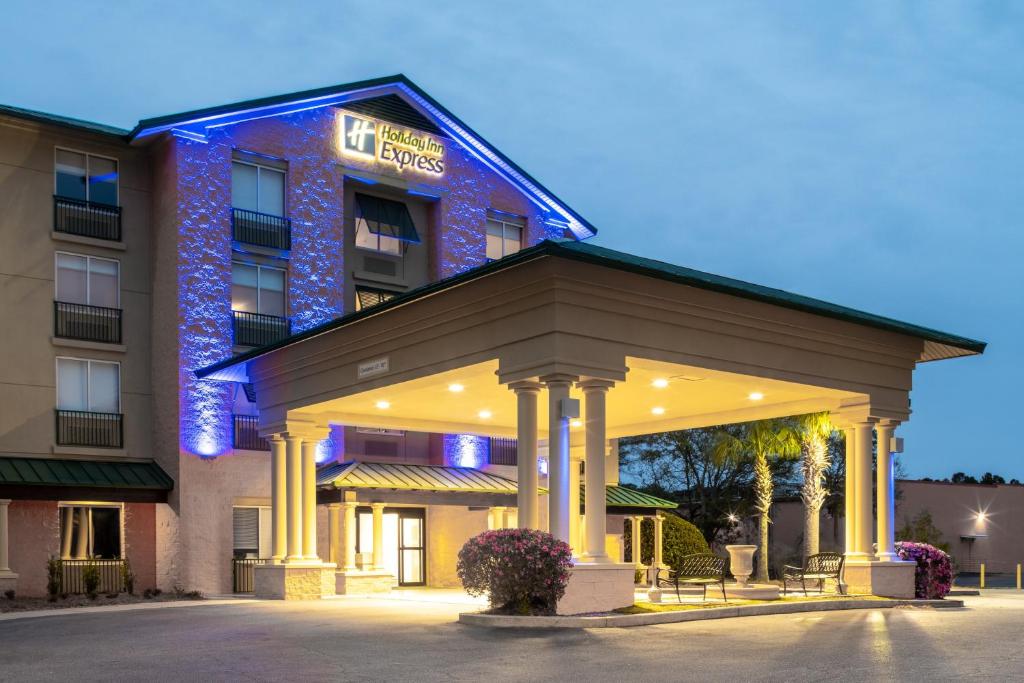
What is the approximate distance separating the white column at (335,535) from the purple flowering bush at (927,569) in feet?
50.6

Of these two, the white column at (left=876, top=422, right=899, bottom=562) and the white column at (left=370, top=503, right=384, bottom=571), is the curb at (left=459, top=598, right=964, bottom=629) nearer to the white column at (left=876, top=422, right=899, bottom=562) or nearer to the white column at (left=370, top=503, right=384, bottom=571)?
the white column at (left=876, top=422, right=899, bottom=562)

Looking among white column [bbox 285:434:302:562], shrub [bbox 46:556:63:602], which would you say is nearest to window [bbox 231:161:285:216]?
white column [bbox 285:434:302:562]

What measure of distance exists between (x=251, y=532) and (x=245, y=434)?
281 centimetres

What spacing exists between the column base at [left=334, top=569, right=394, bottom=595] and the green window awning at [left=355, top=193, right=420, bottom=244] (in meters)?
11.4

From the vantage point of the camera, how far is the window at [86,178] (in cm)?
3256

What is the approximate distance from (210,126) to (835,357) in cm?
A: 1884

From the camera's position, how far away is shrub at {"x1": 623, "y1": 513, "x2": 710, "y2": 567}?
4112cm

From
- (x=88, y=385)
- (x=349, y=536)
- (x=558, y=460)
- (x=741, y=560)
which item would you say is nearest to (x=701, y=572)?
(x=741, y=560)

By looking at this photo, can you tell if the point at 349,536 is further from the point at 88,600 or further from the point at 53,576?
the point at 53,576

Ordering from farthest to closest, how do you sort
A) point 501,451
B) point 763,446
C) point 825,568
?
point 763,446 < point 501,451 < point 825,568

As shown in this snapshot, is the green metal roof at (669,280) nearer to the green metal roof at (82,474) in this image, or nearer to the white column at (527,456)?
the white column at (527,456)

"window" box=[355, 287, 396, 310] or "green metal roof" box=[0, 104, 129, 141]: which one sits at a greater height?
"green metal roof" box=[0, 104, 129, 141]

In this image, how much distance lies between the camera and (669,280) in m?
19.6

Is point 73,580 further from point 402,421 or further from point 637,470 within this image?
point 637,470
